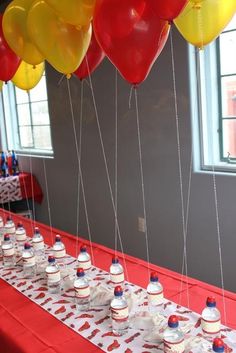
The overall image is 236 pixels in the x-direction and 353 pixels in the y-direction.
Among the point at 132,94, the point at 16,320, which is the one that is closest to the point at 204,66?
the point at 132,94

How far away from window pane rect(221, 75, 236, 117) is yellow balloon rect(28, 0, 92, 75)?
115 cm

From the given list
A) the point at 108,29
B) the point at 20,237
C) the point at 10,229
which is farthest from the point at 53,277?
the point at 108,29

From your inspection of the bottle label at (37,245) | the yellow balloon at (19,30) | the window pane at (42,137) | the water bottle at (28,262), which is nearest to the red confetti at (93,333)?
the water bottle at (28,262)

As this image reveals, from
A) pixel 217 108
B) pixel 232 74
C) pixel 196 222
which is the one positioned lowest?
pixel 196 222

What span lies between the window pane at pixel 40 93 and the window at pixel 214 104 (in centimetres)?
207

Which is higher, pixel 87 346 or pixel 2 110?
pixel 2 110

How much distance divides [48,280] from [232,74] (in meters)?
1.64

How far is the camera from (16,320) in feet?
4.27

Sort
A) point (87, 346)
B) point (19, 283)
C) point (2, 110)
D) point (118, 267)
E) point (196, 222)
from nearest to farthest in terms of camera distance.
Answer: point (87, 346) → point (118, 267) → point (19, 283) → point (196, 222) → point (2, 110)

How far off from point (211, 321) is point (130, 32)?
82 centimetres

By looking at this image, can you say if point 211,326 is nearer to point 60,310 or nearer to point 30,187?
point 60,310

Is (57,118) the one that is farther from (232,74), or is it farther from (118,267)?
(118,267)

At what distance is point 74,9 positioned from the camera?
1349 mm

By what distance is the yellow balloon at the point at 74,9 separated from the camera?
134cm
